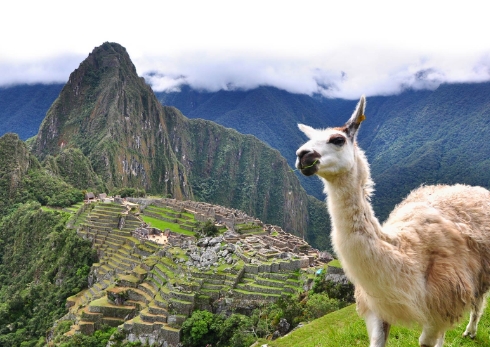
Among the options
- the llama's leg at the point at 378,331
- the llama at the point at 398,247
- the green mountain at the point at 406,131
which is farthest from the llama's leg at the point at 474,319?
the green mountain at the point at 406,131

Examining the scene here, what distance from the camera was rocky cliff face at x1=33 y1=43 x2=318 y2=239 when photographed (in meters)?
64.1

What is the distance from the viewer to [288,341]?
20.3 feet

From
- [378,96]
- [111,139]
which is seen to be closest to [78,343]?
[111,139]

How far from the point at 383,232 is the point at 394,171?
50420 millimetres

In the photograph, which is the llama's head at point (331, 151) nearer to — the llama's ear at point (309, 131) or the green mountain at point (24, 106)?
the llama's ear at point (309, 131)

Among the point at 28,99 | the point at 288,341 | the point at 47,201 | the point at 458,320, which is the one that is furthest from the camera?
the point at 28,99

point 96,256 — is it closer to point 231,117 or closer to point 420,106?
point 420,106

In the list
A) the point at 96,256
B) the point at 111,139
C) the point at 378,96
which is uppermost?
the point at 378,96

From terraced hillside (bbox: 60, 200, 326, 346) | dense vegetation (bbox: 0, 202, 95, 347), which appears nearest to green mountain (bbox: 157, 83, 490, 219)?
terraced hillside (bbox: 60, 200, 326, 346)

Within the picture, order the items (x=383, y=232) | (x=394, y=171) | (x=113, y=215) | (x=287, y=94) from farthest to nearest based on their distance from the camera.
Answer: (x=287, y=94), (x=394, y=171), (x=113, y=215), (x=383, y=232)

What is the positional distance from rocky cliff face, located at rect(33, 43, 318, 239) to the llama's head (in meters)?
58.0

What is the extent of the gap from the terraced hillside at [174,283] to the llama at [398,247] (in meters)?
10.1

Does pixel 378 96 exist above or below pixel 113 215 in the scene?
above

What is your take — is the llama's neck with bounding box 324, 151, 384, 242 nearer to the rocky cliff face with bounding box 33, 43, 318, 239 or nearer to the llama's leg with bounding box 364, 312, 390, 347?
the llama's leg with bounding box 364, 312, 390, 347
